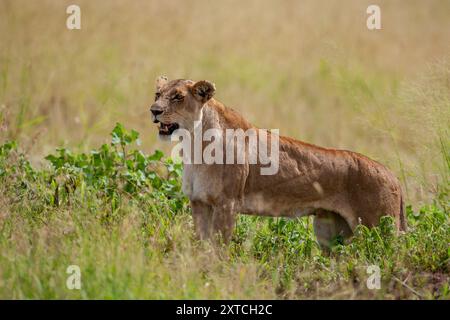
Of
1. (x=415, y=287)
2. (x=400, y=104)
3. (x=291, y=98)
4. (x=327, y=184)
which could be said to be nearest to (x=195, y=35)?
(x=291, y=98)

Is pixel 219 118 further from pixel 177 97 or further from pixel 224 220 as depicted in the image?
pixel 224 220

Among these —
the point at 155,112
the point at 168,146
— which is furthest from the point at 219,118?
the point at 168,146

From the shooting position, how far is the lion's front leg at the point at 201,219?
25.2ft

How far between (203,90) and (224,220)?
1.03 metres

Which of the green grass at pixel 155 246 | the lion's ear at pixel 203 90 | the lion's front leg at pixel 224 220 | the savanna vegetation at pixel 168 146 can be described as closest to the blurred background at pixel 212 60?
the savanna vegetation at pixel 168 146

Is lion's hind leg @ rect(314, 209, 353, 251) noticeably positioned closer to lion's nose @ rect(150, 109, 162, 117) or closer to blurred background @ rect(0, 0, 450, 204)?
lion's nose @ rect(150, 109, 162, 117)

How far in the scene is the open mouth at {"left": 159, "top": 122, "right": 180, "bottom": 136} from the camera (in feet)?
24.4

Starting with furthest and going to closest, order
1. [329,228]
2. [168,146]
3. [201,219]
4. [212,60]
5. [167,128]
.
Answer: [212,60] < [168,146] < [329,228] < [201,219] < [167,128]

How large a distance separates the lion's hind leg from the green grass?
13 cm

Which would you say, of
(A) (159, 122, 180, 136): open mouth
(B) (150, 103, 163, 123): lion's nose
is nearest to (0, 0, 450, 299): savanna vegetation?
(A) (159, 122, 180, 136): open mouth

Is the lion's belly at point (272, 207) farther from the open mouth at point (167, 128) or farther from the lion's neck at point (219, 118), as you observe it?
the open mouth at point (167, 128)

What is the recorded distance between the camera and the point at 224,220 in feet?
24.7

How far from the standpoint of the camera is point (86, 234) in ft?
21.9
